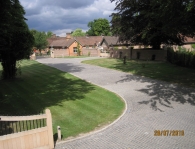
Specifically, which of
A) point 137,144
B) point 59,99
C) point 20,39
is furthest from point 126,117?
point 20,39

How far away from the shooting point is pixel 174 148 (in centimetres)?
559

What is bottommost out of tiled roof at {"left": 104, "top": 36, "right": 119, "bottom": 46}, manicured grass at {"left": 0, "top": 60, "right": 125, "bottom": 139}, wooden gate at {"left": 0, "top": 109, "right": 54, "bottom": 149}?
manicured grass at {"left": 0, "top": 60, "right": 125, "bottom": 139}

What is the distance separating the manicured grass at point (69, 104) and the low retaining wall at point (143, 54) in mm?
20457

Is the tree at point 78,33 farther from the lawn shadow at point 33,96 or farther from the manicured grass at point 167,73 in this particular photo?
the lawn shadow at point 33,96

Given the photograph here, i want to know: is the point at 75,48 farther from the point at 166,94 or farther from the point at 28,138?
the point at 28,138

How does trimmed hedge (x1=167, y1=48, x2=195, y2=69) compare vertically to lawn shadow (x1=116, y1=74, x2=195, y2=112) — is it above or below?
above

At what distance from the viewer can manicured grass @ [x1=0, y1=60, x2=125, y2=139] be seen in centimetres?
754

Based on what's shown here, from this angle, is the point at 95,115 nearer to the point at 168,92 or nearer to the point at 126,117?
the point at 126,117

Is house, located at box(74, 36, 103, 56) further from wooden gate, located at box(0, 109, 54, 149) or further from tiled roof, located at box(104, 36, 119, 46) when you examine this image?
wooden gate, located at box(0, 109, 54, 149)

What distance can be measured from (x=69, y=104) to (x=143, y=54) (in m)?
26.8

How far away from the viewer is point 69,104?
980 cm

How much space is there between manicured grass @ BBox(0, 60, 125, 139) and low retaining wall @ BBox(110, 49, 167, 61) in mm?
20457

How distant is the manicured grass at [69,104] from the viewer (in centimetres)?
754
